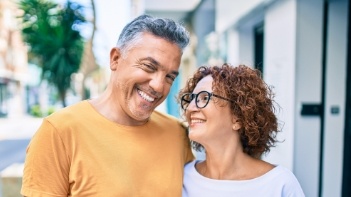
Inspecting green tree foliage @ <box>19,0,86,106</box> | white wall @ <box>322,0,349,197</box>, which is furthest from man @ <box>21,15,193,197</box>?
green tree foliage @ <box>19,0,86,106</box>

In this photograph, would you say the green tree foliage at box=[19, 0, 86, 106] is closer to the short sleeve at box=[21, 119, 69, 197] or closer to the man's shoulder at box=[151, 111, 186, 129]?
the man's shoulder at box=[151, 111, 186, 129]

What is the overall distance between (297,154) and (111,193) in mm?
2521

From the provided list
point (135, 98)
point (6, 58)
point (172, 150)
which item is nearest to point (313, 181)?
point (172, 150)

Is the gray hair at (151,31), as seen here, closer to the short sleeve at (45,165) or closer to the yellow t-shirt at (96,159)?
the yellow t-shirt at (96,159)

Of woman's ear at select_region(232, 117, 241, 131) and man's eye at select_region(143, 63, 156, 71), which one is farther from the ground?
man's eye at select_region(143, 63, 156, 71)

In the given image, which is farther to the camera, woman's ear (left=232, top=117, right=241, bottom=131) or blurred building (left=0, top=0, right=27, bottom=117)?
blurred building (left=0, top=0, right=27, bottom=117)

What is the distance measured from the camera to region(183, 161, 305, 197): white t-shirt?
1482 mm

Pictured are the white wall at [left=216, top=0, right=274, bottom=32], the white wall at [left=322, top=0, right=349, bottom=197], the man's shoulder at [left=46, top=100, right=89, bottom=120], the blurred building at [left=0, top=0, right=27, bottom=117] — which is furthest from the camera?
the blurred building at [left=0, top=0, right=27, bottom=117]

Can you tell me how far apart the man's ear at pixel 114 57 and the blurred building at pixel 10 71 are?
67.8 feet

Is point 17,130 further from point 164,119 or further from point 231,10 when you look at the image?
point 164,119

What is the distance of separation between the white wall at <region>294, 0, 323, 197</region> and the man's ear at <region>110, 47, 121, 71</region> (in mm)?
2346

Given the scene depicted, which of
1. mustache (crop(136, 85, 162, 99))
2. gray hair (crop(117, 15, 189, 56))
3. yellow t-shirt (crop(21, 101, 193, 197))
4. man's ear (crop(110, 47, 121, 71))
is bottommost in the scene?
yellow t-shirt (crop(21, 101, 193, 197))

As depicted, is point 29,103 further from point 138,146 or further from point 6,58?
point 138,146

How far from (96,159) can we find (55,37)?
23.2ft
